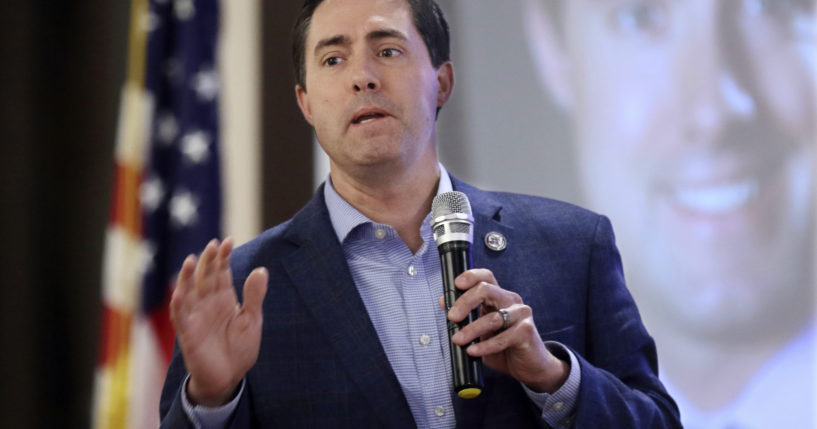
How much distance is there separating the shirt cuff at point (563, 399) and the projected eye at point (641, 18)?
2.26 metres

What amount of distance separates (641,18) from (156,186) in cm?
223

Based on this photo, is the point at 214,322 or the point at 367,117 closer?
the point at 214,322

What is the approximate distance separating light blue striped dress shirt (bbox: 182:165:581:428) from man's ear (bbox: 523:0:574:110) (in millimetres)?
1729

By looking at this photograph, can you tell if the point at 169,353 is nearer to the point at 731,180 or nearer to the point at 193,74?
the point at 193,74

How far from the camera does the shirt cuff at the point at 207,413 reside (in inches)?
62.2

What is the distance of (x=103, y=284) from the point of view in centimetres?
374

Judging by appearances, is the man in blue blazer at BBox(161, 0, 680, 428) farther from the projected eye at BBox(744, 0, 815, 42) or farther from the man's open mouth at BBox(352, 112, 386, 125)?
the projected eye at BBox(744, 0, 815, 42)

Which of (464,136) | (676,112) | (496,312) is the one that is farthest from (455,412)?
(676,112)

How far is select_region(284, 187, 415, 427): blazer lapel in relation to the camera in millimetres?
1694

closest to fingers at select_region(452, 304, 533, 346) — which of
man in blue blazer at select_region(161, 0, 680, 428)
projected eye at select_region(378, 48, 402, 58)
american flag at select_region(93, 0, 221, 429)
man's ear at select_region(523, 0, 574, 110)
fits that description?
man in blue blazer at select_region(161, 0, 680, 428)

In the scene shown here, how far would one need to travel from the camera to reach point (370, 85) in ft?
6.53

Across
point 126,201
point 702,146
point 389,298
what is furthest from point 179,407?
point 702,146

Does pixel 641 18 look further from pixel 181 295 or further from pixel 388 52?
pixel 181 295

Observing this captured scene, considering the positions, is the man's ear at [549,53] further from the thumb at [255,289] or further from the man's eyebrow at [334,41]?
the thumb at [255,289]
